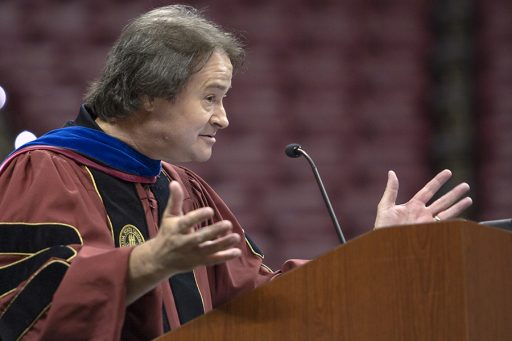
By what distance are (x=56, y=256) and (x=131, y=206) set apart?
1.07ft

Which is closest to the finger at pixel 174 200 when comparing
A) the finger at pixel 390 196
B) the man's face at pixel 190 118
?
the man's face at pixel 190 118

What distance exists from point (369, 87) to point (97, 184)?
2.23 m

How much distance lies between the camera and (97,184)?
1934 millimetres

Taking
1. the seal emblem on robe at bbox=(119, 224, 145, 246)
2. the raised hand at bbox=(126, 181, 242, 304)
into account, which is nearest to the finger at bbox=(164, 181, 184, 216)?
the raised hand at bbox=(126, 181, 242, 304)

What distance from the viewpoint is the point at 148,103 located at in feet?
6.72

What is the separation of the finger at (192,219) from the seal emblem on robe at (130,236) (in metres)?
0.51

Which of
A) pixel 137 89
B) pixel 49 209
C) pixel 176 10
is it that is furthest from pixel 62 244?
pixel 176 10

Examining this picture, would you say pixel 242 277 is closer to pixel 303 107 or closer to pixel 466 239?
pixel 466 239

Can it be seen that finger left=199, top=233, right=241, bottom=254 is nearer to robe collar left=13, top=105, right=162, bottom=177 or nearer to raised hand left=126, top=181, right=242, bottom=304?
raised hand left=126, top=181, right=242, bottom=304

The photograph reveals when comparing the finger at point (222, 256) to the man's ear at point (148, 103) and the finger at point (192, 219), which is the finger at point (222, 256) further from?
the man's ear at point (148, 103)

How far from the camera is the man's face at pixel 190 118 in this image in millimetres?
2031

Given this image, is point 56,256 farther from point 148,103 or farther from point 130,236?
point 148,103

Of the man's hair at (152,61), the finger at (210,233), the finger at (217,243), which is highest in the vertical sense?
the man's hair at (152,61)

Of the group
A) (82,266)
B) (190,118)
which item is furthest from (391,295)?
(190,118)
